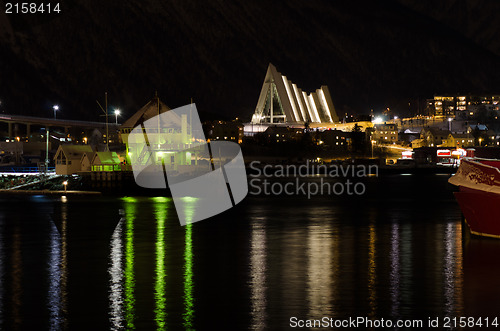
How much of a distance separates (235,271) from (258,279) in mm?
1543

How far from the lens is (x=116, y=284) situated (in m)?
19.0

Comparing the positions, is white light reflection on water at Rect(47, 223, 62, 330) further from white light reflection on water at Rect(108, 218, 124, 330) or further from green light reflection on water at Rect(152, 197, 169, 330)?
green light reflection on water at Rect(152, 197, 169, 330)

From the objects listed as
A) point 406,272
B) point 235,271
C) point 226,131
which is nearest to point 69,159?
point 235,271

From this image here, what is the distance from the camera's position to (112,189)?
6631 cm

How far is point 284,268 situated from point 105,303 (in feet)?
20.4

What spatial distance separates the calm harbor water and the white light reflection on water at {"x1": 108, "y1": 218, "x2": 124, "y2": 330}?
31 mm

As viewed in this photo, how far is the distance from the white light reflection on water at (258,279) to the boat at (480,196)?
24.0ft

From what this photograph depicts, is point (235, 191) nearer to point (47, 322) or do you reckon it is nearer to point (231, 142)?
point (47, 322)

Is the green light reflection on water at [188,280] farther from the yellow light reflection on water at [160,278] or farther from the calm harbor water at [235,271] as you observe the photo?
the yellow light reflection on water at [160,278]

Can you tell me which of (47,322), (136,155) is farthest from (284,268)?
(136,155)

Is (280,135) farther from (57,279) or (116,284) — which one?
(116,284)

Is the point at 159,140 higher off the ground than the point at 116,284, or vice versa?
the point at 159,140

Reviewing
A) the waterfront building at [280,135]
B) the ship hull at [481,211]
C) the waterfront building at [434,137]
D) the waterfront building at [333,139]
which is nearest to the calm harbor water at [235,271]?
the ship hull at [481,211]

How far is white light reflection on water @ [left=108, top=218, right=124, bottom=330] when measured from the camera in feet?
50.2
